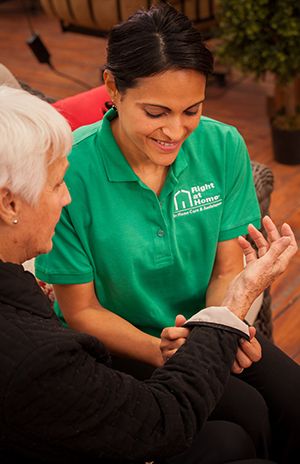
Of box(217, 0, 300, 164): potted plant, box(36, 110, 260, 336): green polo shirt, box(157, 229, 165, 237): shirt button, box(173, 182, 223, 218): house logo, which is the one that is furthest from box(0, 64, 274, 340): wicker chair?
box(217, 0, 300, 164): potted plant

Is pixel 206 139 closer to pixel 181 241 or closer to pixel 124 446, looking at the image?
pixel 181 241

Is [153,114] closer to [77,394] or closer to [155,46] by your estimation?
[155,46]

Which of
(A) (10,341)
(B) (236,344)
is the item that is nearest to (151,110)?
(B) (236,344)

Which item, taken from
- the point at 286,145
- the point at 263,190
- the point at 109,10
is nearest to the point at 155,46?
the point at 263,190

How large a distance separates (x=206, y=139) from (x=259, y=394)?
0.59 m

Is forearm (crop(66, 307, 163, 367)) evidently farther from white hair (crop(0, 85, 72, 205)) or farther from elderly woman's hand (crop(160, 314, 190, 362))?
white hair (crop(0, 85, 72, 205))

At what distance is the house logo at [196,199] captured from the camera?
62.6 inches

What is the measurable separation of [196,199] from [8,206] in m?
0.61

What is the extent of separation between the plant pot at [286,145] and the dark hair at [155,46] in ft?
6.23

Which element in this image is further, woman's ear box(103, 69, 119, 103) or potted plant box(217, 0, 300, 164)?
potted plant box(217, 0, 300, 164)

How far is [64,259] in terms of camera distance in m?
1.52

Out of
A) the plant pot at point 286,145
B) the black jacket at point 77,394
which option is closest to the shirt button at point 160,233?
the black jacket at point 77,394

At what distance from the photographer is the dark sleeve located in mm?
1022

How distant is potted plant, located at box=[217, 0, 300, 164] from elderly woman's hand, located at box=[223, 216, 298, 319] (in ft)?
5.39
